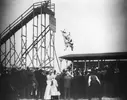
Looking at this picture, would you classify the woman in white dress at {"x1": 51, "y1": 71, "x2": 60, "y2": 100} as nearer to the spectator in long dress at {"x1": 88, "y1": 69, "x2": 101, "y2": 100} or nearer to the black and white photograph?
the black and white photograph

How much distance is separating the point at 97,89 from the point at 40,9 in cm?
185

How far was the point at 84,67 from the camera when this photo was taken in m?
4.26

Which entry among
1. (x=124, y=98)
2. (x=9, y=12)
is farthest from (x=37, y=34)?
(x=124, y=98)

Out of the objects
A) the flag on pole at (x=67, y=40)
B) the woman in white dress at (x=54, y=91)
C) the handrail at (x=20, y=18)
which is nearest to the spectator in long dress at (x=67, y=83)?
the woman in white dress at (x=54, y=91)

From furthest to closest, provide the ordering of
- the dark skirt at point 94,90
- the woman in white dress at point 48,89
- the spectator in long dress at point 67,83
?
the woman in white dress at point 48,89
the spectator in long dress at point 67,83
the dark skirt at point 94,90

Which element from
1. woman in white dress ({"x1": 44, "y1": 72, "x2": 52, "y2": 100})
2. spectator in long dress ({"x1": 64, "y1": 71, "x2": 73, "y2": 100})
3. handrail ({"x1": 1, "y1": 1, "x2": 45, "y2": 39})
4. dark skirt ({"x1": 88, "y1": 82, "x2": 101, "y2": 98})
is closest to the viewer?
dark skirt ({"x1": 88, "y1": 82, "x2": 101, "y2": 98})

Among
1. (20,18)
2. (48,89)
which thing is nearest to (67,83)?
(48,89)

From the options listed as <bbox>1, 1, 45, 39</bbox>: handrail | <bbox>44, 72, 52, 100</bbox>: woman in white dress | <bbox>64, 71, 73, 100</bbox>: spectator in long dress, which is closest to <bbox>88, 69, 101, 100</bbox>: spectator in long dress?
<bbox>64, 71, 73, 100</bbox>: spectator in long dress

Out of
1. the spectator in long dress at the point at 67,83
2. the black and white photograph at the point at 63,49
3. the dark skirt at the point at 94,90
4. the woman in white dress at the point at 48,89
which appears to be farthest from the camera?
the woman in white dress at the point at 48,89

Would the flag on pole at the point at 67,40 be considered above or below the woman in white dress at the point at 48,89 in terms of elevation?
above

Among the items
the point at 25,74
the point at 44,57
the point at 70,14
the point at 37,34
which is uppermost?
the point at 70,14

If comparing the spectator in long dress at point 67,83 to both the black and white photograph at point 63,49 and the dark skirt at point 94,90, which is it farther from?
the dark skirt at point 94,90

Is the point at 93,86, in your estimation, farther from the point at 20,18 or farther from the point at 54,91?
the point at 20,18

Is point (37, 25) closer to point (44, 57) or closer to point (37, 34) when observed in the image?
point (37, 34)
